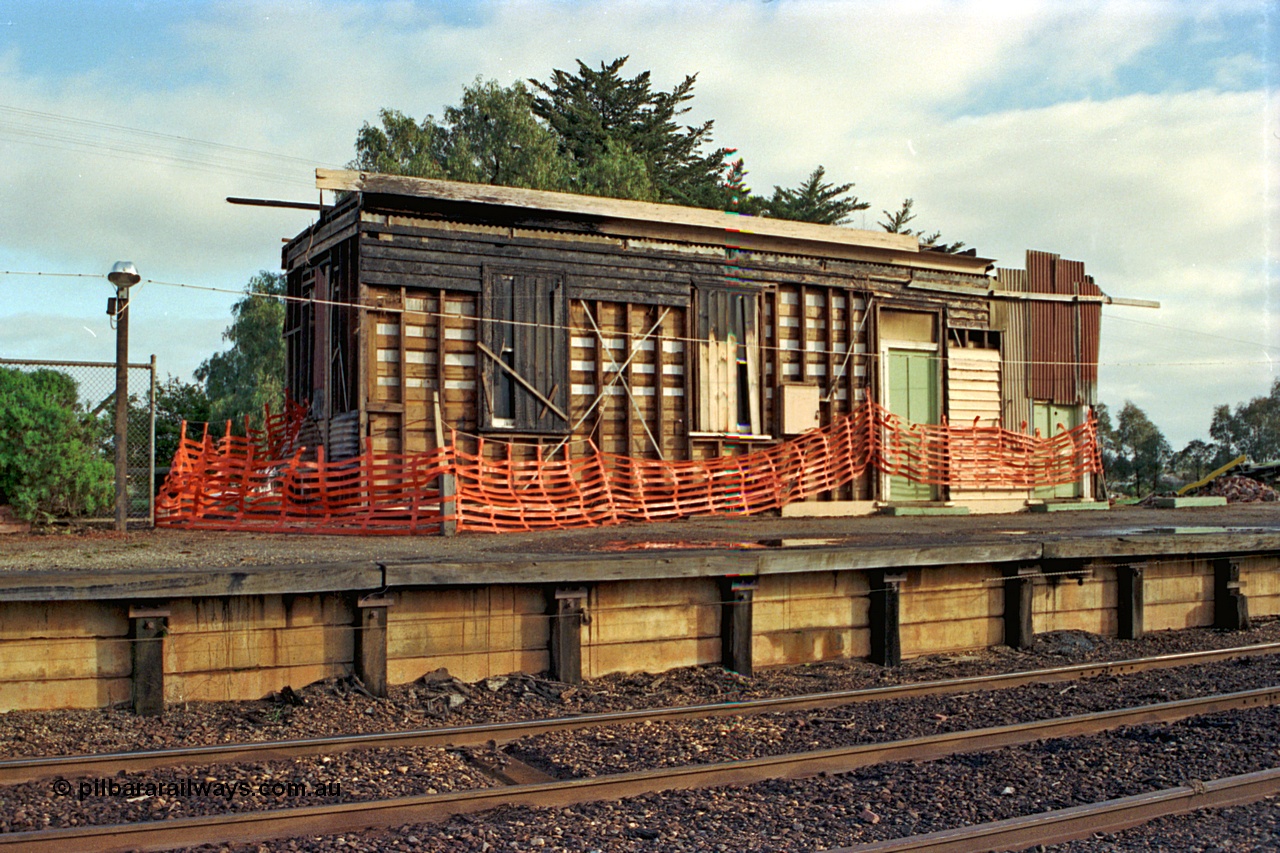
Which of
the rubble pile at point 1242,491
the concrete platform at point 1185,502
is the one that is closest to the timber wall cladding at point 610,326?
the concrete platform at point 1185,502

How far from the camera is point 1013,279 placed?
23672mm

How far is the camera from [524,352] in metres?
17.6

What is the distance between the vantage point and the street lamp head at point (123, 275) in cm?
1360

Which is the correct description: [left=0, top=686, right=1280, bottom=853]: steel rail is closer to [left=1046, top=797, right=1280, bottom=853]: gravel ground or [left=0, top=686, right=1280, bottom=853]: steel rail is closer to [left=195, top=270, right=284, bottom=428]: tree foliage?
[left=1046, top=797, right=1280, bottom=853]: gravel ground

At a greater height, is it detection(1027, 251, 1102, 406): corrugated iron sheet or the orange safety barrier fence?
detection(1027, 251, 1102, 406): corrugated iron sheet

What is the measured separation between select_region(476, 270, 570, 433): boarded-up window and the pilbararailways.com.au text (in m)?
10.8

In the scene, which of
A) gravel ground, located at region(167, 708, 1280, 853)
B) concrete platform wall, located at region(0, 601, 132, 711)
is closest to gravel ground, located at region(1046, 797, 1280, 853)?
gravel ground, located at region(167, 708, 1280, 853)

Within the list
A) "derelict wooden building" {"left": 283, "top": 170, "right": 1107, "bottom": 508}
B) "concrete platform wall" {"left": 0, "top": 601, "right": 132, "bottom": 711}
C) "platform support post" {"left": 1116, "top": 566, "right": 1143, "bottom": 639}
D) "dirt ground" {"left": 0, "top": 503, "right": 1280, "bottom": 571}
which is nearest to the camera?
"concrete platform wall" {"left": 0, "top": 601, "right": 132, "bottom": 711}

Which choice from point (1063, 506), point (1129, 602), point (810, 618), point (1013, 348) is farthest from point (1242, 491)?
point (810, 618)

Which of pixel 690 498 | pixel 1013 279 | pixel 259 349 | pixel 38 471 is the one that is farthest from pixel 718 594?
pixel 259 349

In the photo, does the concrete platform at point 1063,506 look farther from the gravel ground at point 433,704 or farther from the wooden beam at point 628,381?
the gravel ground at point 433,704

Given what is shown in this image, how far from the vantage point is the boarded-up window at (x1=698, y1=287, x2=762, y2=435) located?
19.2 metres

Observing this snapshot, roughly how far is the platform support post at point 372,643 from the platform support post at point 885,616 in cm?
518

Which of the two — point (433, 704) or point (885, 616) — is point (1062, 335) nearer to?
point (885, 616)
